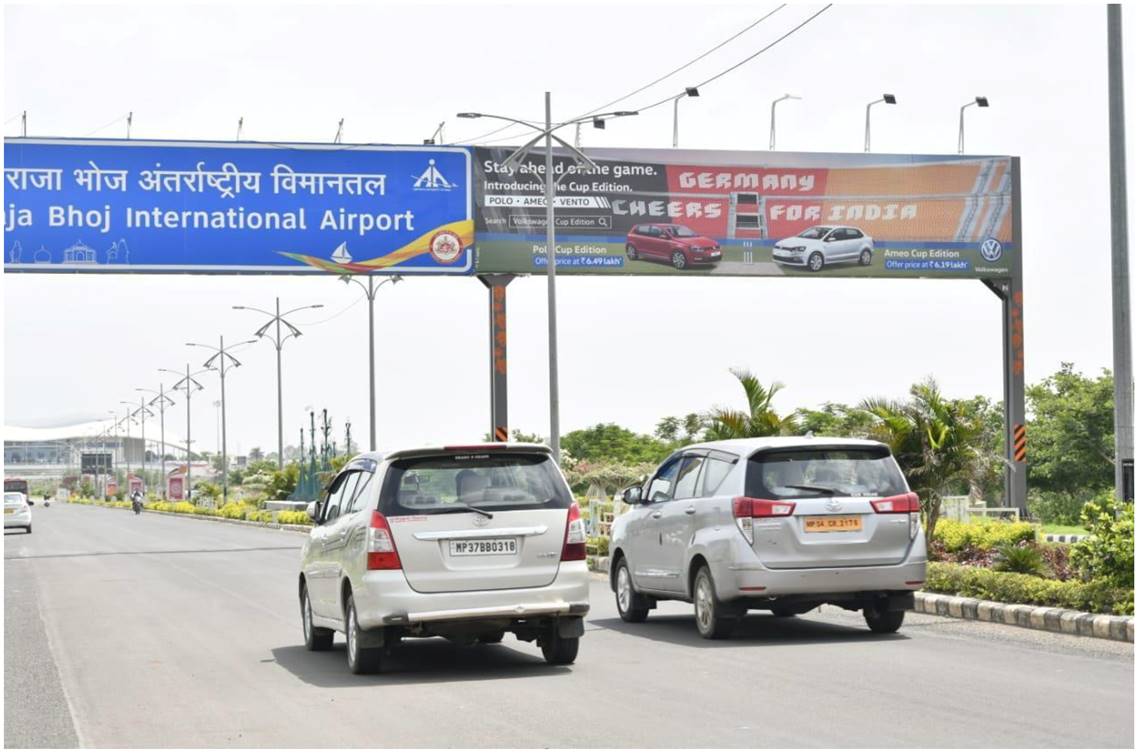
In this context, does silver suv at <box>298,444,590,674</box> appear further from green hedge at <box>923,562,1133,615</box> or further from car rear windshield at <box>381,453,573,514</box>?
green hedge at <box>923,562,1133,615</box>

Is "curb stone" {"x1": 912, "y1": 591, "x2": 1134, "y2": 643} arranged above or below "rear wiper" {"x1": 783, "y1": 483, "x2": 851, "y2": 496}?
below

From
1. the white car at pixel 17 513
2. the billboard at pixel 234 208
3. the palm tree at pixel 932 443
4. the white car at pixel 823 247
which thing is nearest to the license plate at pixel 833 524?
the palm tree at pixel 932 443

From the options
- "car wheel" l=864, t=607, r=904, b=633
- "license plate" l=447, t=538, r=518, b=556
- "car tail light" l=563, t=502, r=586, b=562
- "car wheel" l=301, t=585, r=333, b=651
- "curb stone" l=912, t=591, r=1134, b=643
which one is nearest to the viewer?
"license plate" l=447, t=538, r=518, b=556

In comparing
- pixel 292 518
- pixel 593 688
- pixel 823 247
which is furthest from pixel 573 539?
pixel 292 518

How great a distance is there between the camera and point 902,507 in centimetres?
1428

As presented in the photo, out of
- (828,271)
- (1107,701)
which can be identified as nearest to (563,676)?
(1107,701)

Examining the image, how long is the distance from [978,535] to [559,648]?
980cm

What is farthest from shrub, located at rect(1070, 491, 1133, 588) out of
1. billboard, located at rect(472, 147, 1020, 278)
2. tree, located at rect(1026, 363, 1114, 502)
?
tree, located at rect(1026, 363, 1114, 502)

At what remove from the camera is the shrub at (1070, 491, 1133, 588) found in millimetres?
13867

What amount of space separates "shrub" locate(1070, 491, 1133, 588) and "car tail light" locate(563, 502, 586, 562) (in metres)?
4.75

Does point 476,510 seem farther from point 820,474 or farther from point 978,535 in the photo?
point 978,535

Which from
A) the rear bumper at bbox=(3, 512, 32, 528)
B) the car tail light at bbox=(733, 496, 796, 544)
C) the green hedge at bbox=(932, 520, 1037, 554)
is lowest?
the rear bumper at bbox=(3, 512, 32, 528)

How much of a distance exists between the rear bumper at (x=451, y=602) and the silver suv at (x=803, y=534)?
7.68 feet

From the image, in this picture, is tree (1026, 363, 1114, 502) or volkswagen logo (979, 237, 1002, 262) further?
tree (1026, 363, 1114, 502)
